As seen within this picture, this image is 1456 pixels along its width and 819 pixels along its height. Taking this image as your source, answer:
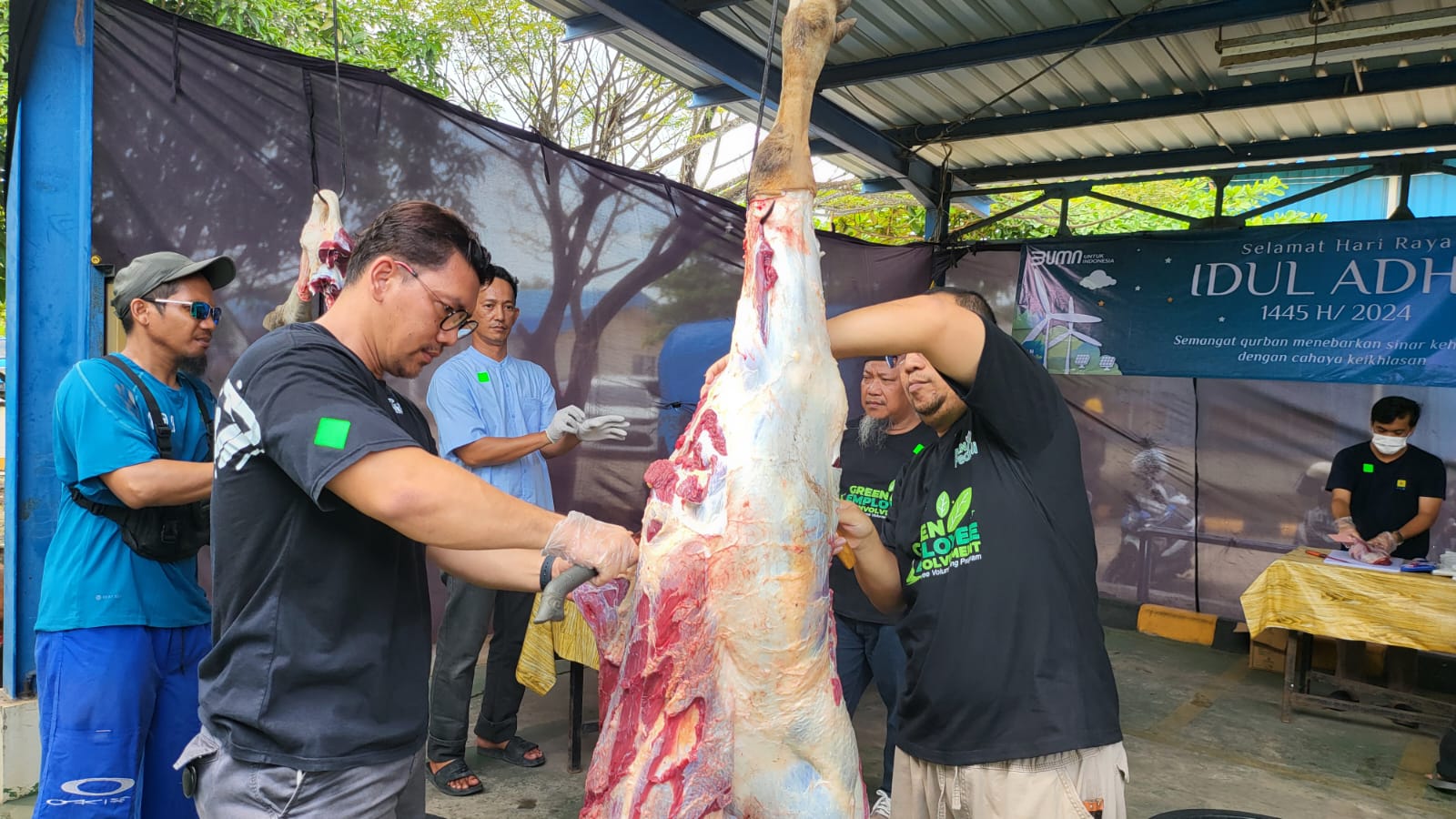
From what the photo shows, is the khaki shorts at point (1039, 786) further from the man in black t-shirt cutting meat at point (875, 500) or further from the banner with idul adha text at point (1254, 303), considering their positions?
the banner with idul adha text at point (1254, 303)

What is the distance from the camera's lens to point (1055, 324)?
7.28 m

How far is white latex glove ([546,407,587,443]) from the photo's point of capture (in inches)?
153

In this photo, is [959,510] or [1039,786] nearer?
[1039,786]

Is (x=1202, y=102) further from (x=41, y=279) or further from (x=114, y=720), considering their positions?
(x=114, y=720)

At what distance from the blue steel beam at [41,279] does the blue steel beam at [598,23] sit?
229 centimetres

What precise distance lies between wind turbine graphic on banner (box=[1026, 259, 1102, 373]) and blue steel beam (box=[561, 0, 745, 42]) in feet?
11.9

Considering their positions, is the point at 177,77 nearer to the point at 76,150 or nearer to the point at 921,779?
the point at 76,150

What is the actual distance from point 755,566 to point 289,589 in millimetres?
850

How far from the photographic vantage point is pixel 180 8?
7.96 metres

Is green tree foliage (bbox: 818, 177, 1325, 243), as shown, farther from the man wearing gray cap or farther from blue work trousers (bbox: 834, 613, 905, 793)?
the man wearing gray cap

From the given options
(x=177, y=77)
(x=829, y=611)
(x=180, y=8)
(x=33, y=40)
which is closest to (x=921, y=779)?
(x=829, y=611)

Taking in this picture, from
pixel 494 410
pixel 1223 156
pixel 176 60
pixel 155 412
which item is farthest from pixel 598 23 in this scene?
pixel 1223 156

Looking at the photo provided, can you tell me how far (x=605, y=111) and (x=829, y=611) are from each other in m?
11.8

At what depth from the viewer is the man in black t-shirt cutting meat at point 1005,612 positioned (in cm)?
190
